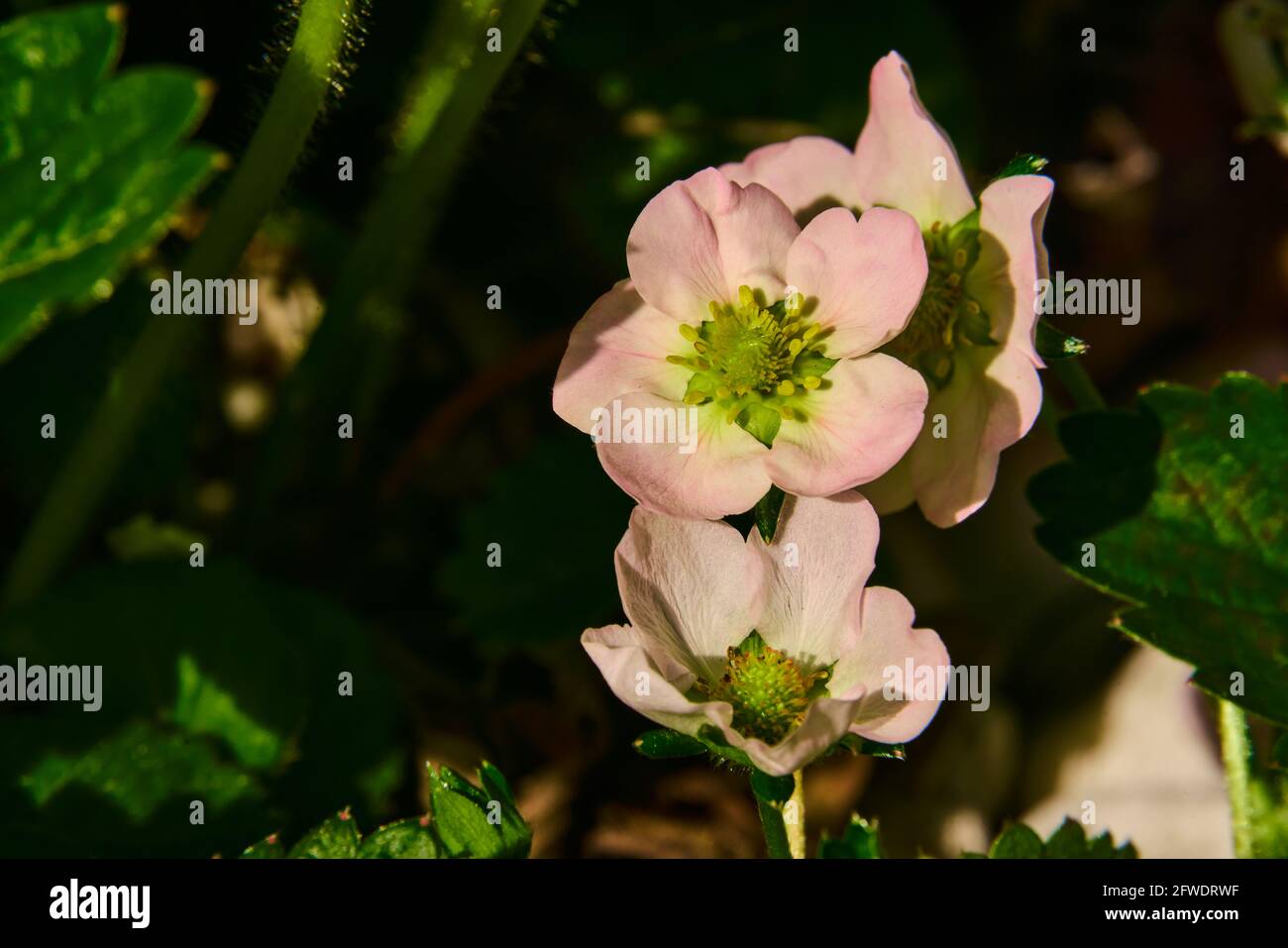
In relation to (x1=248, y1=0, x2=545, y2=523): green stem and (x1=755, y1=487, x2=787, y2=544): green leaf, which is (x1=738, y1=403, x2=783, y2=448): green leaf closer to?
(x1=755, y1=487, x2=787, y2=544): green leaf

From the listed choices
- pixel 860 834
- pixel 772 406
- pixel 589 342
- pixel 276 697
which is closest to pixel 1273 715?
pixel 860 834

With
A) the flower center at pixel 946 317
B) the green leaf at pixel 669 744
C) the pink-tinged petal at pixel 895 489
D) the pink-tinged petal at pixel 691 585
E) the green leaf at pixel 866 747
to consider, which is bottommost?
the green leaf at pixel 866 747

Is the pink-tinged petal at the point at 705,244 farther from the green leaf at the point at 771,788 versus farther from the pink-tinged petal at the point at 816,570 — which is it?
the green leaf at the point at 771,788

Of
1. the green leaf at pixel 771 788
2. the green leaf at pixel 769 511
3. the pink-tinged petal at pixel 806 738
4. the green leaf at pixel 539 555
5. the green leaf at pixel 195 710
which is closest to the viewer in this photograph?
the pink-tinged petal at pixel 806 738

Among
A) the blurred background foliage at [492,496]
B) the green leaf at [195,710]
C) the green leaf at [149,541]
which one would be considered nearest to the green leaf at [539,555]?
the blurred background foliage at [492,496]

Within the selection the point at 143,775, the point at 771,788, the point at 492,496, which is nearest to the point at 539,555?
the point at 492,496

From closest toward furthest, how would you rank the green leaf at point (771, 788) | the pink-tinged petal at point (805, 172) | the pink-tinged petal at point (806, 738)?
the pink-tinged petal at point (806, 738) → the green leaf at point (771, 788) → the pink-tinged petal at point (805, 172)

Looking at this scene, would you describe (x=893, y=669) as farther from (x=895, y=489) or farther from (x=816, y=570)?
(x=895, y=489)
